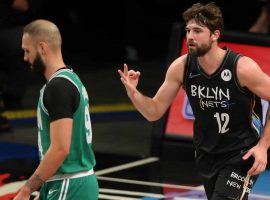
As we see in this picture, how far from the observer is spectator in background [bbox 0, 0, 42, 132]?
11.1 meters

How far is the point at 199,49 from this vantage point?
5484 mm

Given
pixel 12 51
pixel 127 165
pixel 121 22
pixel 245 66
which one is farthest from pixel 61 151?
pixel 121 22

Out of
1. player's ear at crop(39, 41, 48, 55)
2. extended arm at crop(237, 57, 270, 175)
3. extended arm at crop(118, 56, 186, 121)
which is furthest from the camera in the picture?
extended arm at crop(118, 56, 186, 121)

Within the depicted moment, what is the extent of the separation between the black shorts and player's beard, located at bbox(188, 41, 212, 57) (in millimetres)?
787

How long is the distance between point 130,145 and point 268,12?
7.89 ft

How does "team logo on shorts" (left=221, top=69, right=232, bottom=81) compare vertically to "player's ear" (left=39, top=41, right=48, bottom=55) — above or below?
below

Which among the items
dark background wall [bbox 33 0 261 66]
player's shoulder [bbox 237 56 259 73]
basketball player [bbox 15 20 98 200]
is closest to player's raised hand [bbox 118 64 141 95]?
player's shoulder [bbox 237 56 259 73]

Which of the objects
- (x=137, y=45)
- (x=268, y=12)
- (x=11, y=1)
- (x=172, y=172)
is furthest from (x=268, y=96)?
(x=137, y=45)

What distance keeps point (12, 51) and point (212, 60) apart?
21.7ft

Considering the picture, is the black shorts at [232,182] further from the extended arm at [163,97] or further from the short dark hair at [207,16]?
the short dark hair at [207,16]

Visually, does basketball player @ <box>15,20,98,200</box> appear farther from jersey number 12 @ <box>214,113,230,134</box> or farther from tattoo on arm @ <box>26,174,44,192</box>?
jersey number 12 @ <box>214,113,230,134</box>

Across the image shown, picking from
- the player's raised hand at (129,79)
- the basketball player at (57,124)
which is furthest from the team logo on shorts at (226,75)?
the basketball player at (57,124)

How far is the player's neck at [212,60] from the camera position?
559 centimetres

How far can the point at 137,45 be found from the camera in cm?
1912
